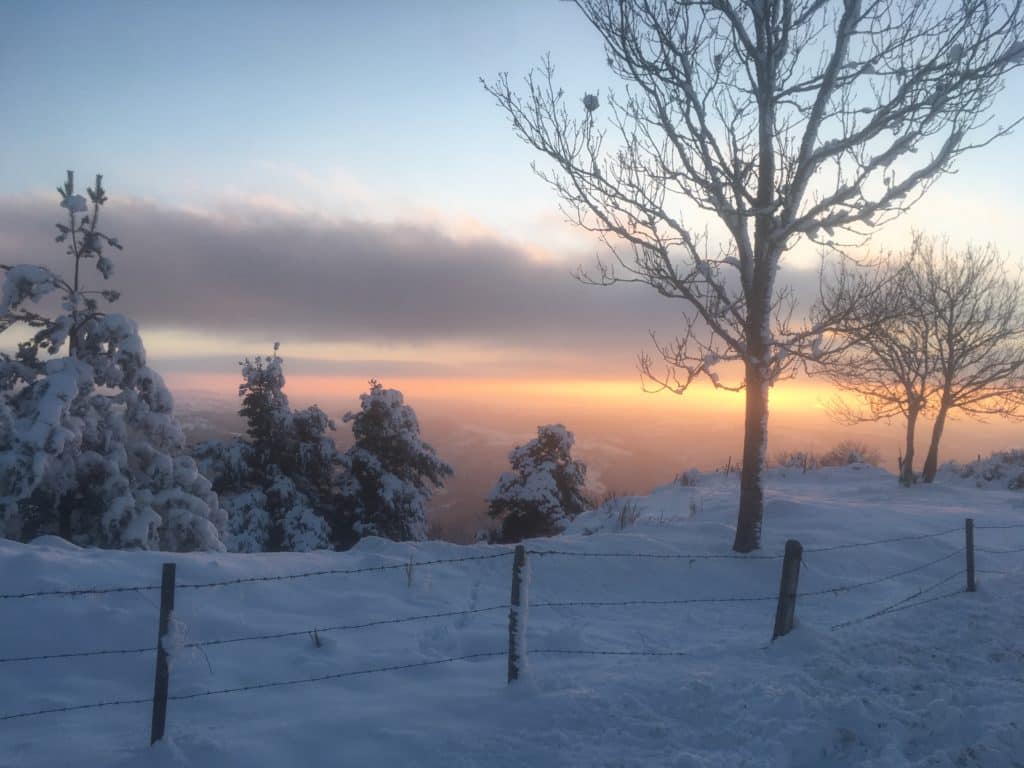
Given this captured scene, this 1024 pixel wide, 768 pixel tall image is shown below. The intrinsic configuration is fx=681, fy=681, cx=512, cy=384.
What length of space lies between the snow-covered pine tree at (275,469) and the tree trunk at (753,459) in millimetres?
16908

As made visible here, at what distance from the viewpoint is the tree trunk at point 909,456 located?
21984mm

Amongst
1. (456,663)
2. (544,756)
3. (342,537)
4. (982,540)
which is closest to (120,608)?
(456,663)

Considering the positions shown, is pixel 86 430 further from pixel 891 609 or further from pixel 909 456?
pixel 909 456

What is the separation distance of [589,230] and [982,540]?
963 cm

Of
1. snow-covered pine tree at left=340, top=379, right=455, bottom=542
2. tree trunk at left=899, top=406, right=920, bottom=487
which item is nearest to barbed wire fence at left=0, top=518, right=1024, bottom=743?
tree trunk at left=899, top=406, right=920, bottom=487

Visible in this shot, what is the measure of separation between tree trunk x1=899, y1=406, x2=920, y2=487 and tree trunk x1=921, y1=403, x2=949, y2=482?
2.54 feet

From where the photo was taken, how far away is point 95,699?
5.70 m

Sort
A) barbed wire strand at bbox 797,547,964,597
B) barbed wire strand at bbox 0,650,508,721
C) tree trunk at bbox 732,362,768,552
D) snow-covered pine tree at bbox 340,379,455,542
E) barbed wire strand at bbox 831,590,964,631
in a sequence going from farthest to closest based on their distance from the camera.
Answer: snow-covered pine tree at bbox 340,379,455,542, tree trunk at bbox 732,362,768,552, barbed wire strand at bbox 797,547,964,597, barbed wire strand at bbox 831,590,964,631, barbed wire strand at bbox 0,650,508,721

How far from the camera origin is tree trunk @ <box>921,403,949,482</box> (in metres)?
23.3

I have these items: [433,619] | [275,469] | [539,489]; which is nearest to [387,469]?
[275,469]

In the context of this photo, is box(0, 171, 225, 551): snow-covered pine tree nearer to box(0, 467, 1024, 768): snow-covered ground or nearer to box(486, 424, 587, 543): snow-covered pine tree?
box(0, 467, 1024, 768): snow-covered ground

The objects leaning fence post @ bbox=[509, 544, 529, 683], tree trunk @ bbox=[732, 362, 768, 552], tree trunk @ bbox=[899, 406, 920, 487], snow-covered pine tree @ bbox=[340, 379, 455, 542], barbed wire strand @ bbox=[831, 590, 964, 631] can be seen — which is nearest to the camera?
leaning fence post @ bbox=[509, 544, 529, 683]

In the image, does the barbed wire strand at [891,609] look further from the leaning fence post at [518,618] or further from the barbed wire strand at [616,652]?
the leaning fence post at [518,618]

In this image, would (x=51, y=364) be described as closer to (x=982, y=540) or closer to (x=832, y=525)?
(x=832, y=525)
